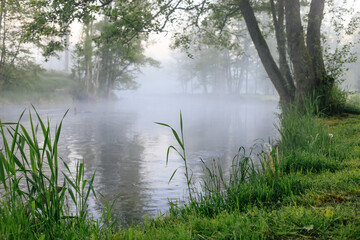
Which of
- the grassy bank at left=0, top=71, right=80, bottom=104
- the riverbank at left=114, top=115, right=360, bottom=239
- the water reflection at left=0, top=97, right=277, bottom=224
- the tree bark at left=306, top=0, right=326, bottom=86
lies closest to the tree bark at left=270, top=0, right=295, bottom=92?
the tree bark at left=306, top=0, right=326, bottom=86

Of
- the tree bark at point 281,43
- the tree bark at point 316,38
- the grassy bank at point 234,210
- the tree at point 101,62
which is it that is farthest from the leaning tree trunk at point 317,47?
the tree at point 101,62

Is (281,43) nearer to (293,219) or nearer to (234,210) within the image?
(234,210)

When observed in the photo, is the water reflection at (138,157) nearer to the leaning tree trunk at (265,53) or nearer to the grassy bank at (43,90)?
the leaning tree trunk at (265,53)

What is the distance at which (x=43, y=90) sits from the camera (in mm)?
38375

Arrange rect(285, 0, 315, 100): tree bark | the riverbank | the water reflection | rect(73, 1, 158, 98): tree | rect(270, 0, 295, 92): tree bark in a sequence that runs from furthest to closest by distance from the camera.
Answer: rect(73, 1, 158, 98): tree < rect(270, 0, 295, 92): tree bark < rect(285, 0, 315, 100): tree bark < the water reflection < the riverbank

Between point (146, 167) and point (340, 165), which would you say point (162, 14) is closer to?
point (146, 167)

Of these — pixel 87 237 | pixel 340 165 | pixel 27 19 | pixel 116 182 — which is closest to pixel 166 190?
pixel 116 182

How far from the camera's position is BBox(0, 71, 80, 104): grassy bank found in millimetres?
32000

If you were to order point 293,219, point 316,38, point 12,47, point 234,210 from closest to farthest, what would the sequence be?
1. point 293,219
2. point 234,210
3. point 316,38
4. point 12,47

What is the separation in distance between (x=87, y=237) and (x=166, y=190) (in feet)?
15.4

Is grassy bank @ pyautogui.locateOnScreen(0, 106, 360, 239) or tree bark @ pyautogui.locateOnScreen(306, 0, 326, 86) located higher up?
tree bark @ pyautogui.locateOnScreen(306, 0, 326, 86)

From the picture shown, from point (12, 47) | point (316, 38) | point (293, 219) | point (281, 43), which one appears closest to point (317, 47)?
point (316, 38)

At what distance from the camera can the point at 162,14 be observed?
42.7 feet

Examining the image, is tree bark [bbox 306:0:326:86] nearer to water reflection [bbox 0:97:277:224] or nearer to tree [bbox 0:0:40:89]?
water reflection [bbox 0:97:277:224]
